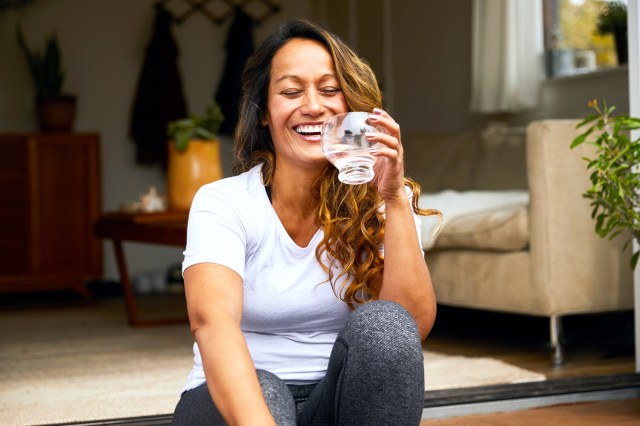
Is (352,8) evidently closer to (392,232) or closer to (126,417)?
(126,417)

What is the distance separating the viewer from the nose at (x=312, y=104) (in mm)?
1564

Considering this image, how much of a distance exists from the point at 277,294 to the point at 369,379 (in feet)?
0.77

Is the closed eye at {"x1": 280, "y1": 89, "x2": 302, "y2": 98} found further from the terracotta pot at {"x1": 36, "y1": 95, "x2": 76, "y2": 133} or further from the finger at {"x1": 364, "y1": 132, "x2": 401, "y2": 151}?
the terracotta pot at {"x1": 36, "y1": 95, "x2": 76, "y2": 133}

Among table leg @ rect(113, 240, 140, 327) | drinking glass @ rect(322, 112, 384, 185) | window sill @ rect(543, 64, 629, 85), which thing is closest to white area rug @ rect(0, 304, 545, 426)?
table leg @ rect(113, 240, 140, 327)

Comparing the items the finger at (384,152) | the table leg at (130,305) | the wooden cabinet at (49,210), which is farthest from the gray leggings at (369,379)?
the wooden cabinet at (49,210)

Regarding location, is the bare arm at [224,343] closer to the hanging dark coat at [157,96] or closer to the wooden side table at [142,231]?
the wooden side table at [142,231]

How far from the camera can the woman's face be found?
1577 mm

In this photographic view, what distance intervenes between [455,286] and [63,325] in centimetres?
191

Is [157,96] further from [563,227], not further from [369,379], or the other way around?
[369,379]

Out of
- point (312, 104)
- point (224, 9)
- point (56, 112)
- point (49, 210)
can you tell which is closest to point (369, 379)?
point (312, 104)

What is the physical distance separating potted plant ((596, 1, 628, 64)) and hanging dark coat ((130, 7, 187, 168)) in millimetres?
2918

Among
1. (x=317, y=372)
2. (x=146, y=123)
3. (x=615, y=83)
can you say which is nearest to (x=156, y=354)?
(x=317, y=372)

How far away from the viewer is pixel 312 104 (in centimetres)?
157

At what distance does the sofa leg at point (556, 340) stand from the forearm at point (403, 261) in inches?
60.1
